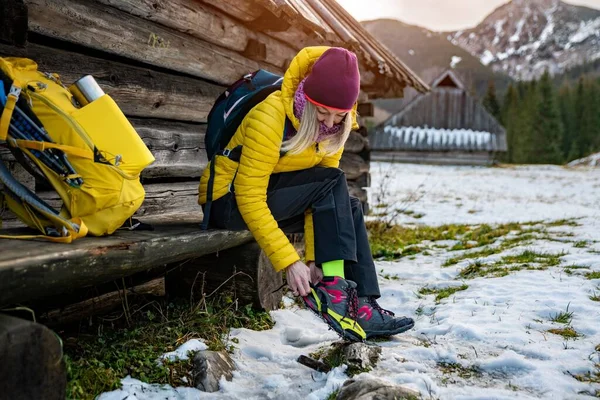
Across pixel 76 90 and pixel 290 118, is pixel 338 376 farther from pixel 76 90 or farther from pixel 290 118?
pixel 76 90

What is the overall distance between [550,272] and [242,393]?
9.72 ft

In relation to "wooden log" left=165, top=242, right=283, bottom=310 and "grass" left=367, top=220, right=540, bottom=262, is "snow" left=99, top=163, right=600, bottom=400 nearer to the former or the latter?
"wooden log" left=165, top=242, right=283, bottom=310

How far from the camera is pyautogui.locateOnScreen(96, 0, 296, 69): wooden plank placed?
338cm

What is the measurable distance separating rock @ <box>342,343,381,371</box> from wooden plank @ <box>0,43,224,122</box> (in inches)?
81.6

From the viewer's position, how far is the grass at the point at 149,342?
83.6 inches

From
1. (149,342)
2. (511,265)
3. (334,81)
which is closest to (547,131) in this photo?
(511,265)

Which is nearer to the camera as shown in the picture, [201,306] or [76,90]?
[76,90]

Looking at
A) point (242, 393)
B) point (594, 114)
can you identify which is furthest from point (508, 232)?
point (594, 114)

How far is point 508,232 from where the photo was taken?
6.59m

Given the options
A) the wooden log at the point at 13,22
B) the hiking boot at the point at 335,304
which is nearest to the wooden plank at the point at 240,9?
the wooden log at the point at 13,22

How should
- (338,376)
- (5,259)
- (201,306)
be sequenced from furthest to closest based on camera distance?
1. (201,306)
2. (338,376)
3. (5,259)

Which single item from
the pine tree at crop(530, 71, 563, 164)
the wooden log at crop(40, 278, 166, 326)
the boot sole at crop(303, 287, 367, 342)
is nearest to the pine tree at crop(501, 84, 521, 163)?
the pine tree at crop(530, 71, 563, 164)

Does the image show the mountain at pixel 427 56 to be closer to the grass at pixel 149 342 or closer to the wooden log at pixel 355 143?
the wooden log at pixel 355 143

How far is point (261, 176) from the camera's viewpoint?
2.50m
